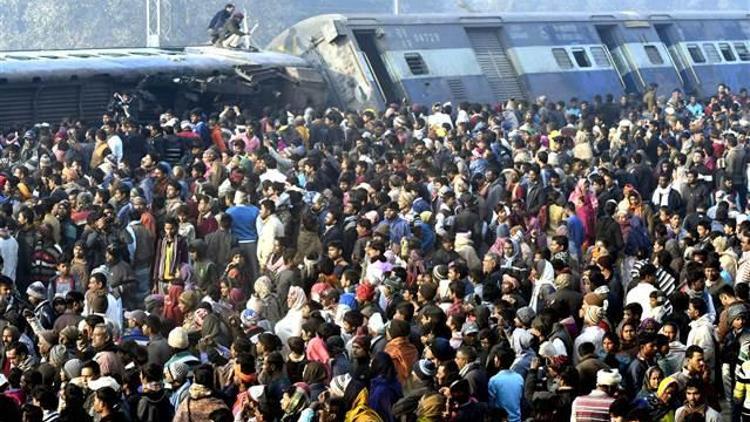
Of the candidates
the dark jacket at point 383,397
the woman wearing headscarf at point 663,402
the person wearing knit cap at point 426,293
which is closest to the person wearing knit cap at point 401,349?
the dark jacket at point 383,397

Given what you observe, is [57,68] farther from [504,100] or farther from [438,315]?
[438,315]

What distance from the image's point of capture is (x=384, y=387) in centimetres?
1212

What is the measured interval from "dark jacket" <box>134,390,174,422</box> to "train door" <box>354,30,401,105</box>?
19141mm

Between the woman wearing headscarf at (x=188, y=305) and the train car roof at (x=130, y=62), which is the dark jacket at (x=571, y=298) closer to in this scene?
the woman wearing headscarf at (x=188, y=305)

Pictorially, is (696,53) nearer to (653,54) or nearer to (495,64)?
(653,54)

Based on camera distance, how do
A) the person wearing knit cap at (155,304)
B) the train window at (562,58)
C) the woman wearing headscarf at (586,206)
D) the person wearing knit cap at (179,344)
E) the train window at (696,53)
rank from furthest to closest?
the train window at (696,53) → the train window at (562,58) → the woman wearing headscarf at (586,206) → the person wearing knit cap at (155,304) → the person wearing knit cap at (179,344)

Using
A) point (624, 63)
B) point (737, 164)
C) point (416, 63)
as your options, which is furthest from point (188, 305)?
point (624, 63)

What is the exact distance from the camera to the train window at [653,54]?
36.6m

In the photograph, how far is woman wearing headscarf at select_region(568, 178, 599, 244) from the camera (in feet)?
63.5

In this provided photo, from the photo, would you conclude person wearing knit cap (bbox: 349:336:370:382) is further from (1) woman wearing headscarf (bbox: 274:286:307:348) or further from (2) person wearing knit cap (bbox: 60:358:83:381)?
(2) person wearing knit cap (bbox: 60:358:83:381)

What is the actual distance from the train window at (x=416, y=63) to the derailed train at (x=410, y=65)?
1.0 inches

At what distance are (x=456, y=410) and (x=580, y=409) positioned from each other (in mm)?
867

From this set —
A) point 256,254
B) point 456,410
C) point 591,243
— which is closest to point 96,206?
point 256,254

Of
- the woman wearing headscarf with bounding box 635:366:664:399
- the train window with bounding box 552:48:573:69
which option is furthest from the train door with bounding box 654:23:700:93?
the woman wearing headscarf with bounding box 635:366:664:399
